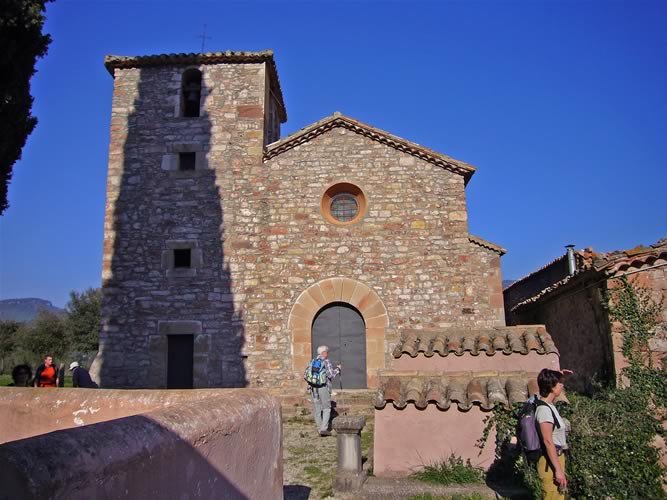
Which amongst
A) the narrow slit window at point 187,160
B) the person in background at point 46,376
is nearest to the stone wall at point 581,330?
the person in background at point 46,376

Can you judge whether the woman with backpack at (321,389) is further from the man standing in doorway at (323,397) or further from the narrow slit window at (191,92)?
the narrow slit window at (191,92)

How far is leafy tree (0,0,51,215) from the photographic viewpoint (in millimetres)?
7340

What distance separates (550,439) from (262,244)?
31.1 feet

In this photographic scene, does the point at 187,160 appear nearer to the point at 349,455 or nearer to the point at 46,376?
the point at 46,376

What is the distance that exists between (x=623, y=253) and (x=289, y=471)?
5149 millimetres

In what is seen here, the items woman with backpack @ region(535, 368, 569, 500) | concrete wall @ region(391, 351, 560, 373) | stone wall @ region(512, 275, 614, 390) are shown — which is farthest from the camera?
stone wall @ region(512, 275, 614, 390)

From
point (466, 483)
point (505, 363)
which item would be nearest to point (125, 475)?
point (466, 483)

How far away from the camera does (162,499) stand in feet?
7.40

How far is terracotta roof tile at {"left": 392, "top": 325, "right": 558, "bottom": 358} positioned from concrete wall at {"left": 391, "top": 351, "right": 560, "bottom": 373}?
0.06 metres

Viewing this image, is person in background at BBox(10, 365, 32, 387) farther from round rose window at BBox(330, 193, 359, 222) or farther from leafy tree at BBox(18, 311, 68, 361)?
leafy tree at BBox(18, 311, 68, 361)

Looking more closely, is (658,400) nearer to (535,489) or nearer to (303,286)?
(535,489)

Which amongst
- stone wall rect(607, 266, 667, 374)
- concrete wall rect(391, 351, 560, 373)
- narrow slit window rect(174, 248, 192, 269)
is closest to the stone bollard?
concrete wall rect(391, 351, 560, 373)

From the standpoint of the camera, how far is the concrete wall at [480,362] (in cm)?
697

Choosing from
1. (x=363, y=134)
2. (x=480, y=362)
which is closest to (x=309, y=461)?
(x=480, y=362)
